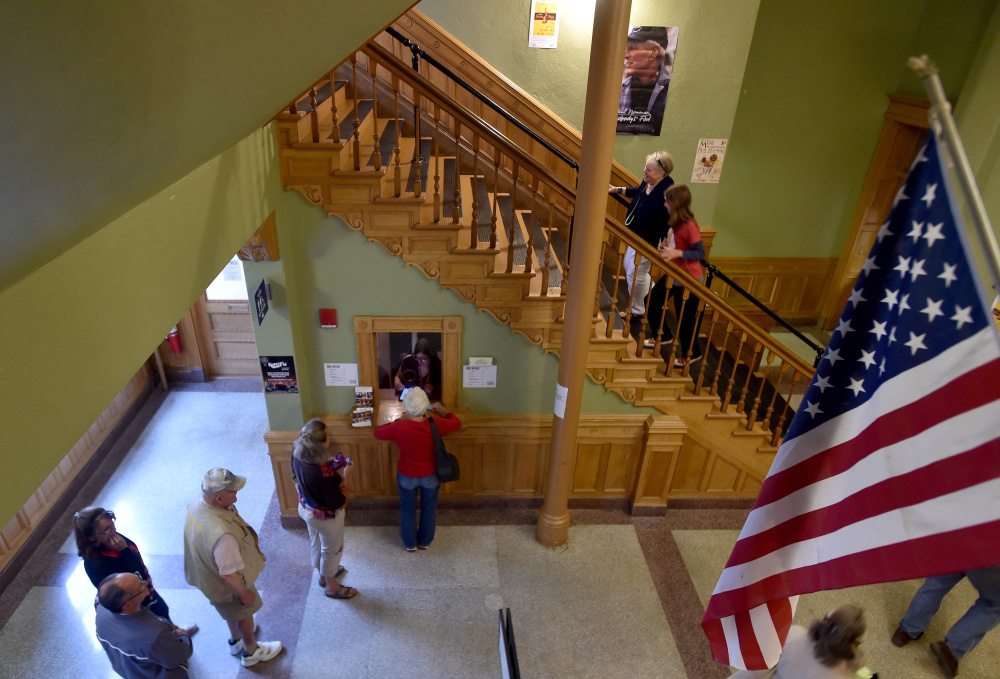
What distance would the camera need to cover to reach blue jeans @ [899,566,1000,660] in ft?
12.5

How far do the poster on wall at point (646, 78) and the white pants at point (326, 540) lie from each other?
4452 millimetres

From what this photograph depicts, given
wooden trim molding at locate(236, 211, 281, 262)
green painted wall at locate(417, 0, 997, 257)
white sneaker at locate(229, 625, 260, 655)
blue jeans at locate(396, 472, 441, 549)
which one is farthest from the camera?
green painted wall at locate(417, 0, 997, 257)

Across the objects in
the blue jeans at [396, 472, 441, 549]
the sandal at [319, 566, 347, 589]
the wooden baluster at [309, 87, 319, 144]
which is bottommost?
the sandal at [319, 566, 347, 589]

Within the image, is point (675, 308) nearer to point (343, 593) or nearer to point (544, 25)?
point (544, 25)

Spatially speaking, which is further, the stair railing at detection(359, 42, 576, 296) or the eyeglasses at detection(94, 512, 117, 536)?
the stair railing at detection(359, 42, 576, 296)

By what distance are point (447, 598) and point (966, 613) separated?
11.7 feet

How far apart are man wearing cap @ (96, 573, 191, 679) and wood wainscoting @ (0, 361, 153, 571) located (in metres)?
1.27

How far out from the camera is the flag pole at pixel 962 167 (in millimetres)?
1388

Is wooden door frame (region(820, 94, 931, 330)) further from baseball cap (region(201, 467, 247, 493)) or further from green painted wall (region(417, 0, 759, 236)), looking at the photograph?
baseball cap (region(201, 467, 247, 493))

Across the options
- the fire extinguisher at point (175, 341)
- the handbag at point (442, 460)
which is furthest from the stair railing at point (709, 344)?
the fire extinguisher at point (175, 341)

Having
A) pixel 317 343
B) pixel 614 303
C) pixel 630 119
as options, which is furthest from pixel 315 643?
pixel 630 119

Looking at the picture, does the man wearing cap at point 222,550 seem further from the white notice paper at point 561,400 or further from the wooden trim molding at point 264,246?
the white notice paper at point 561,400

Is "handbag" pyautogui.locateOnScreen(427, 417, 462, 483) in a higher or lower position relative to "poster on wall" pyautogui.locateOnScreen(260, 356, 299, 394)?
lower

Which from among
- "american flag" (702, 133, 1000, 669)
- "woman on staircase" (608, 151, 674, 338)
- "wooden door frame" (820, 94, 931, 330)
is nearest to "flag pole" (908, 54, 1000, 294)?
"american flag" (702, 133, 1000, 669)
